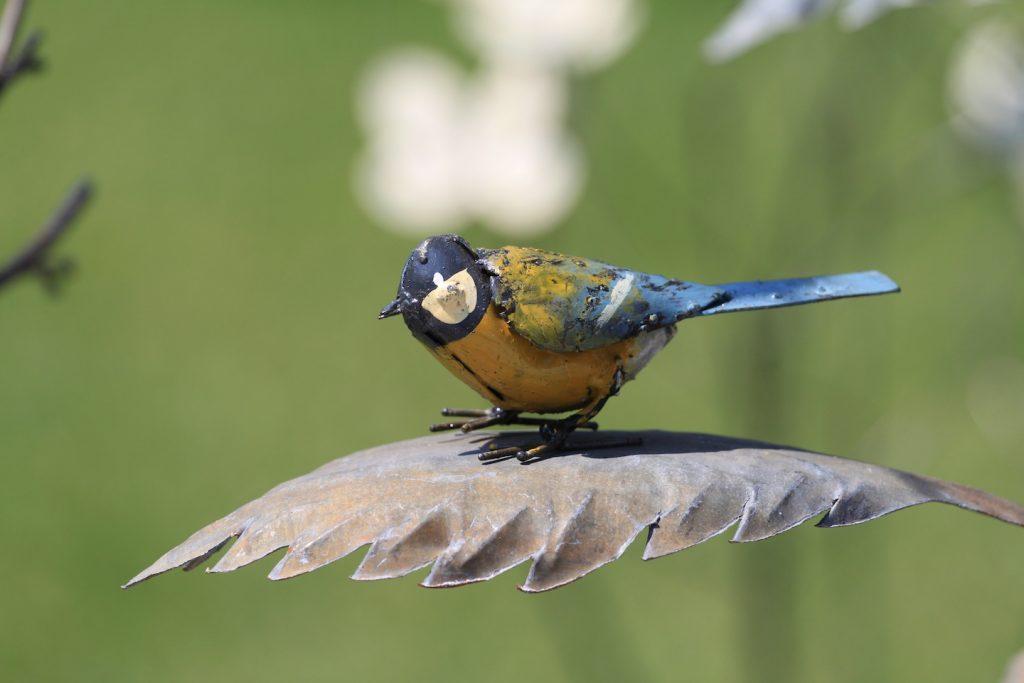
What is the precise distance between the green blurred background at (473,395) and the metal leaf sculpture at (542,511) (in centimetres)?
62

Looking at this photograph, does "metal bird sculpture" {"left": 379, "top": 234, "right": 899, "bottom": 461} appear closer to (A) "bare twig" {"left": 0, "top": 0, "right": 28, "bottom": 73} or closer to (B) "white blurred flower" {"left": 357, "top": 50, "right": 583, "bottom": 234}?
(A) "bare twig" {"left": 0, "top": 0, "right": 28, "bottom": 73}

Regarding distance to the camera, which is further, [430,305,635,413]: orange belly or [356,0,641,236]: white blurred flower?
[356,0,641,236]: white blurred flower

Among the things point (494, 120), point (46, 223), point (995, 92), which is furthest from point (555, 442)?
point (995, 92)

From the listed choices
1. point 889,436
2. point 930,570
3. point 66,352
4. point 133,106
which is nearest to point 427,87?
point 889,436

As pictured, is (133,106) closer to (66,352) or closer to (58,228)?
(66,352)

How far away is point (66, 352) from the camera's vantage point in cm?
238

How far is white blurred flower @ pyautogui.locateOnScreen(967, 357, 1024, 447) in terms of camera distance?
52.9 inches

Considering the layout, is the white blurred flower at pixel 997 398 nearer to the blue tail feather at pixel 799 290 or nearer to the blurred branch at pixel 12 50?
the blue tail feather at pixel 799 290

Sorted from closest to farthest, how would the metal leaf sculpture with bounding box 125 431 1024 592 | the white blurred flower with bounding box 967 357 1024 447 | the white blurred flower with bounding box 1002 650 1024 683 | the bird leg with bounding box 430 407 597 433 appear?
the metal leaf sculpture with bounding box 125 431 1024 592, the white blurred flower with bounding box 1002 650 1024 683, the bird leg with bounding box 430 407 597 433, the white blurred flower with bounding box 967 357 1024 447

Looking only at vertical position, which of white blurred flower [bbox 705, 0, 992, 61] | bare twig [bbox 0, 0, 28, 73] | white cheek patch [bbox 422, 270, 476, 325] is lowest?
white cheek patch [bbox 422, 270, 476, 325]

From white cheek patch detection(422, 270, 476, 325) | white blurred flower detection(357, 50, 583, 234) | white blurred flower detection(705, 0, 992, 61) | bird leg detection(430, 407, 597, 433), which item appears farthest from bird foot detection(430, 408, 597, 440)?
white blurred flower detection(357, 50, 583, 234)

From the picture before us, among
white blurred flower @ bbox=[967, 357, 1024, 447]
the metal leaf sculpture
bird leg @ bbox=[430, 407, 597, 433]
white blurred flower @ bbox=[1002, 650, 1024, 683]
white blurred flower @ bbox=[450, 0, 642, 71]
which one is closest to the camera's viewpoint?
the metal leaf sculpture

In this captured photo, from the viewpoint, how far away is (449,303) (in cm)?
77

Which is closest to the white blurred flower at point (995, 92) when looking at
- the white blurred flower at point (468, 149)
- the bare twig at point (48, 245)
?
the white blurred flower at point (468, 149)
